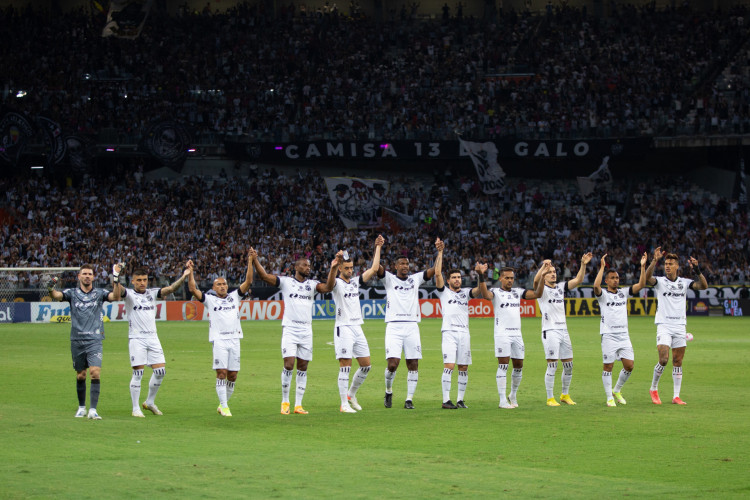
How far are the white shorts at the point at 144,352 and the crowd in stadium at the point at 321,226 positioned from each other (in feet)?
98.7

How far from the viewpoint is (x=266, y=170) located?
58406 mm

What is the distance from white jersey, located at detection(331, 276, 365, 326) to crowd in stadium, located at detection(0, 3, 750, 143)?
37.9 m

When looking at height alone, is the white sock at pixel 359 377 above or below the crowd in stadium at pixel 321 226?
below

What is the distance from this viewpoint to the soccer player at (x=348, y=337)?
1577 cm

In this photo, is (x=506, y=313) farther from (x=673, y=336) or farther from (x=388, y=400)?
(x=673, y=336)

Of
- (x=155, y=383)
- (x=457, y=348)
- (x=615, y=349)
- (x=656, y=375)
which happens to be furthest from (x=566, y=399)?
(x=155, y=383)

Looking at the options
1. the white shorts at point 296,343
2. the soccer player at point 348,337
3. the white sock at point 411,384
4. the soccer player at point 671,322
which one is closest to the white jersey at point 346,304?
the soccer player at point 348,337

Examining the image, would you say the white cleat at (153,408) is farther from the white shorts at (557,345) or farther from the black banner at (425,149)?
the black banner at (425,149)

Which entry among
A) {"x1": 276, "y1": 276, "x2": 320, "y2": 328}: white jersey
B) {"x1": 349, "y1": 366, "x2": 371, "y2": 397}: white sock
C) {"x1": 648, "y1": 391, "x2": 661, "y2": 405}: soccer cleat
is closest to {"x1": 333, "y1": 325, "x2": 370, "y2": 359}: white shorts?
{"x1": 349, "y1": 366, "x2": 371, "y2": 397}: white sock

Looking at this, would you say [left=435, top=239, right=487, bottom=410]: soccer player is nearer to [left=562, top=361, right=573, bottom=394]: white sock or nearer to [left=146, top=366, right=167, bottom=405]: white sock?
[left=562, top=361, right=573, bottom=394]: white sock

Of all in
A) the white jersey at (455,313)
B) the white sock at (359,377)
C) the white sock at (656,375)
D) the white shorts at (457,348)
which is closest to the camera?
the white sock at (359,377)

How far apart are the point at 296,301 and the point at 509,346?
3784 mm

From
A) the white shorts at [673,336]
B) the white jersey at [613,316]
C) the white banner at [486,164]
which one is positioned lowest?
the white shorts at [673,336]

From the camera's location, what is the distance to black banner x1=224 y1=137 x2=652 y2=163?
5484 cm
